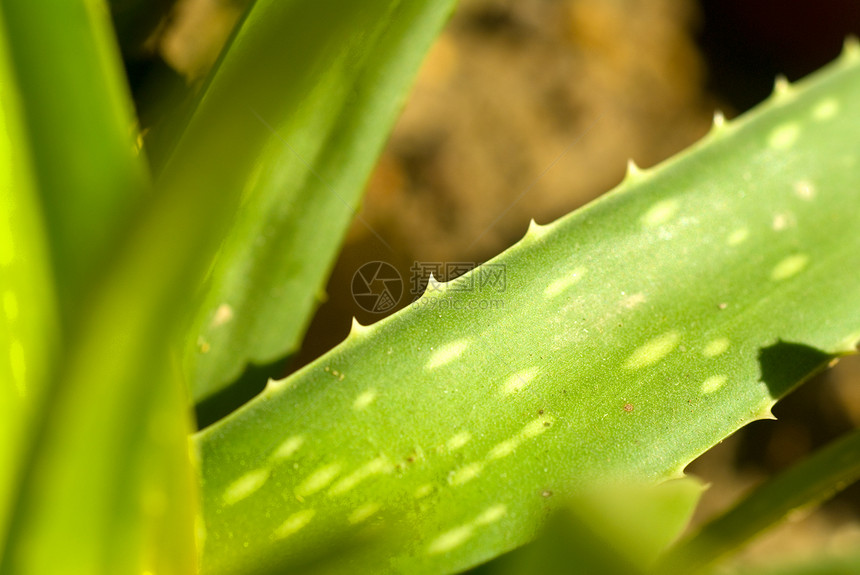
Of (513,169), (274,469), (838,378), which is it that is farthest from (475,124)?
(274,469)

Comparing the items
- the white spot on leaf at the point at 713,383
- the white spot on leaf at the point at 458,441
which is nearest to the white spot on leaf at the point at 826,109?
the white spot on leaf at the point at 713,383

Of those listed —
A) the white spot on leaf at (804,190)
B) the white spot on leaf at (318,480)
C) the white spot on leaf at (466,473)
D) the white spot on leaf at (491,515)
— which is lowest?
the white spot on leaf at (804,190)

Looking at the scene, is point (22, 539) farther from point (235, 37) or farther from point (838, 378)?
point (838, 378)

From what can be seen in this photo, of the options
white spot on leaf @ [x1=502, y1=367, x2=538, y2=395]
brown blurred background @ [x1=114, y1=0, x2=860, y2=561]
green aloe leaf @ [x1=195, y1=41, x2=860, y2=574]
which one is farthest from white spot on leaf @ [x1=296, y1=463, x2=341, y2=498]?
brown blurred background @ [x1=114, y1=0, x2=860, y2=561]

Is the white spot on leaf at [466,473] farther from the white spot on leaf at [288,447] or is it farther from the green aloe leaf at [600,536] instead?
the green aloe leaf at [600,536]

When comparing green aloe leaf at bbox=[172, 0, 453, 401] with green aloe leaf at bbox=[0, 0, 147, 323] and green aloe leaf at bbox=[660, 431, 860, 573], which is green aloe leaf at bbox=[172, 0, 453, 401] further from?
green aloe leaf at bbox=[660, 431, 860, 573]

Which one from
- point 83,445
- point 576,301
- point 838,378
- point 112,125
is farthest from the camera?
point 838,378

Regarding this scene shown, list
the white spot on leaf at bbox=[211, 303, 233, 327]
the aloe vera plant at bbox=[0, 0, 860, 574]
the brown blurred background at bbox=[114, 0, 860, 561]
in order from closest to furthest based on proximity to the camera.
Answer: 1. the aloe vera plant at bbox=[0, 0, 860, 574]
2. the white spot on leaf at bbox=[211, 303, 233, 327]
3. the brown blurred background at bbox=[114, 0, 860, 561]
